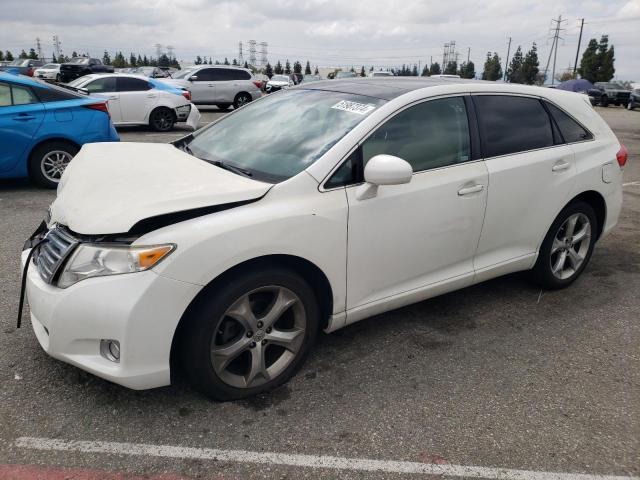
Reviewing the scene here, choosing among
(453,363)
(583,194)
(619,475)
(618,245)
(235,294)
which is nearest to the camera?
(619,475)

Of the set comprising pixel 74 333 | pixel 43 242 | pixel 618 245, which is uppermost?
pixel 43 242

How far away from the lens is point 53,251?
8.55ft

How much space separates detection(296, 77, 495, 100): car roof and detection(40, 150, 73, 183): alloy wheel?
4.54 m

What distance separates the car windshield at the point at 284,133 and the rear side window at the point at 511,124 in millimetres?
846

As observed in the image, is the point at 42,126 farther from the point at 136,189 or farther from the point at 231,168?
the point at 136,189

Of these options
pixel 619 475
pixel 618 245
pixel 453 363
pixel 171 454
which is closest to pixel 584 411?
pixel 619 475

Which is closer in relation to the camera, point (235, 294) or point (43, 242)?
point (235, 294)

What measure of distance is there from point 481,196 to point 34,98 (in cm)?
592

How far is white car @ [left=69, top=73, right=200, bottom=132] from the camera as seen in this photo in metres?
12.6

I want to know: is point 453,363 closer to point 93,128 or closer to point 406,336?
point 406,336

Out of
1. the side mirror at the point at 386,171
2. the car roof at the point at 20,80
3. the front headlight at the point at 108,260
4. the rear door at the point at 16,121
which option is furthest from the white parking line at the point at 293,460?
the car roof at the point at 20,80

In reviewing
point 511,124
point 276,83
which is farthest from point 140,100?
point 276,83

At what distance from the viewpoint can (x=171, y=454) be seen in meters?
2.41

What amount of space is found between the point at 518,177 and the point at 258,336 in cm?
208
